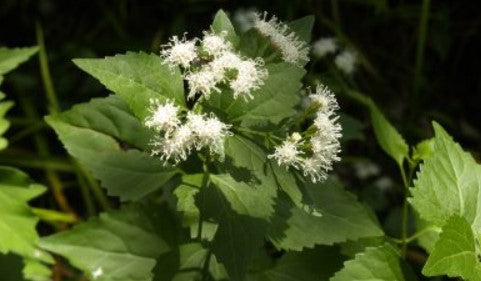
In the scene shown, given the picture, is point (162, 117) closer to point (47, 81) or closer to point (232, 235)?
point (232, 235)

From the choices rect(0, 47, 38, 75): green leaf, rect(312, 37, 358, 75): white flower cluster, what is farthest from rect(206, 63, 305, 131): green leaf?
rect(312, 37, 358, 75): white flower cluster

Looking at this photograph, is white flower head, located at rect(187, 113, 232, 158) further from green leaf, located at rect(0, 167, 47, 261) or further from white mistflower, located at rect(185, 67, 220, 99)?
green leaf, located at rect(0, 167, 47, 261)

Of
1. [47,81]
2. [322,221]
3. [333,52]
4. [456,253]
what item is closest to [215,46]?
[322,221]

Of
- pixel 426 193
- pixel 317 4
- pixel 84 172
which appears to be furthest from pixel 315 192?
pixel 317 4

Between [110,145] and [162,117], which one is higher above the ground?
[162,117]

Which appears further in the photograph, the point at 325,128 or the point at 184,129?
the point at 325,128

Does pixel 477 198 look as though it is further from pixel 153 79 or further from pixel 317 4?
pixel 317 4
